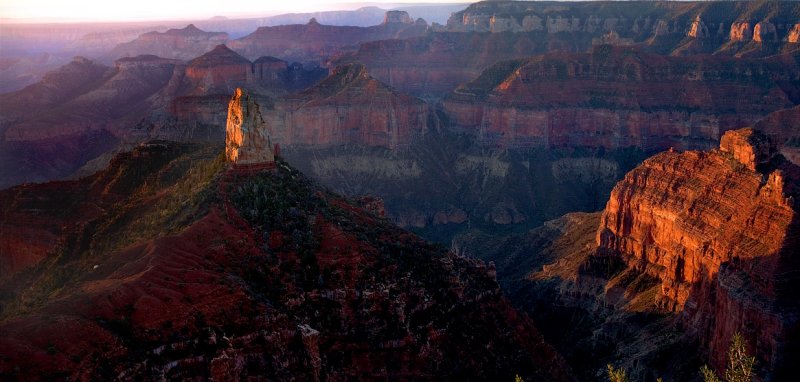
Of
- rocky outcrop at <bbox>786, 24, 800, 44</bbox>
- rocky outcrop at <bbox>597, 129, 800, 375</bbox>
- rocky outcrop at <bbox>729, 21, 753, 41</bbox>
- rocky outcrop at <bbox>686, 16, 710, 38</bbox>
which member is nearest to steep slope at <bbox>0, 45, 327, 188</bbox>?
rocky outcrop at <bbox>597, 129, 800, 375</bbox>

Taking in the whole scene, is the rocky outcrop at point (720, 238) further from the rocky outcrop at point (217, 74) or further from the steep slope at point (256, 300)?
the rocky outcrop at point (217, 74)

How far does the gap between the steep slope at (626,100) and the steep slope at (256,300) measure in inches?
3212

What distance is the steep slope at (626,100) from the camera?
5000 inches

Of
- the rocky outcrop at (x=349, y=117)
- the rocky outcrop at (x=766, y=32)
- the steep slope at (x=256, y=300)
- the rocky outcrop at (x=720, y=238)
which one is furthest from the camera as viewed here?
the rocky outcrop at (x=766, y=32)

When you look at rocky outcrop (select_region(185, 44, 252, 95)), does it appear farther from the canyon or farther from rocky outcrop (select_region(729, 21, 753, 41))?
rocky outcrop (select_region(729, 21, 753, 41))

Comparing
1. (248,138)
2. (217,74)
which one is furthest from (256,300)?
(217,74)

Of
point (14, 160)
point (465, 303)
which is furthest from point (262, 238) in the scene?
point (14, 160)

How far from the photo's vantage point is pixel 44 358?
32.1 metres

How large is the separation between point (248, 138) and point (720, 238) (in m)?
31.4

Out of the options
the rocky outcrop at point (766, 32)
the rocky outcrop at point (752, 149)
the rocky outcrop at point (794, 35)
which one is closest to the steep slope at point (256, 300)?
the rocky outcrop at point (752, 149)

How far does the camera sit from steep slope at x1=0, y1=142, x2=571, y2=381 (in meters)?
34.5

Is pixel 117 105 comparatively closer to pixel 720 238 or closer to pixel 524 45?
pixel 524 45

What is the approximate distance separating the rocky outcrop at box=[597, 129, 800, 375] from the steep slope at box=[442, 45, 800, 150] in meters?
58.7

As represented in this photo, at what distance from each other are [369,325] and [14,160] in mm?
116880
